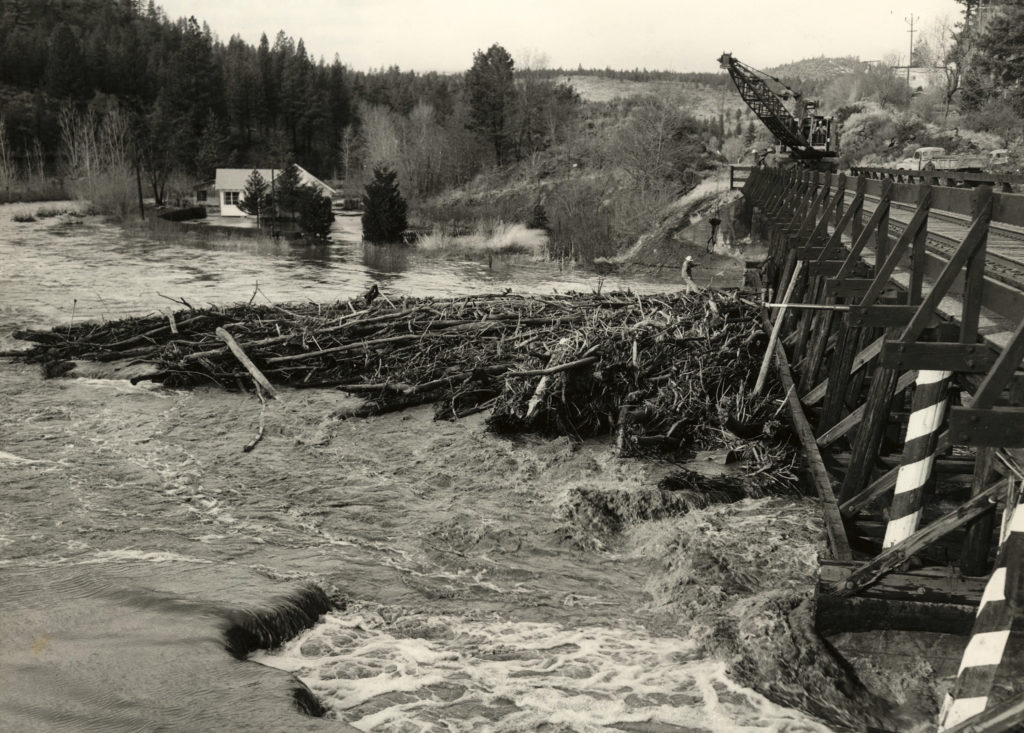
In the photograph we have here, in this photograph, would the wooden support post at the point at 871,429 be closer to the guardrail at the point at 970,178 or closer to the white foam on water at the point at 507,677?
the white foam on water at the point at 507,677

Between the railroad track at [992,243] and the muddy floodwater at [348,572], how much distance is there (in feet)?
9.86

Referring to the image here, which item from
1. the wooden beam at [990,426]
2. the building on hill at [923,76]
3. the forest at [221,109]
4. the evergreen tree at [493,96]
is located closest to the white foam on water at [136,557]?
the wooden beam at [990,426]

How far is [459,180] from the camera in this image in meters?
84.9

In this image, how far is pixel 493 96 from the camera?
87688 mm

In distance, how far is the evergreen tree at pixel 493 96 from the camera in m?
87.2

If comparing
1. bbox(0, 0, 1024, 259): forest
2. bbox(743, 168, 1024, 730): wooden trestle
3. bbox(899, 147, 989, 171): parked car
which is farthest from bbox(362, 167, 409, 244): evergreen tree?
bbox(743, 168, 1024, 730): wooden trestle

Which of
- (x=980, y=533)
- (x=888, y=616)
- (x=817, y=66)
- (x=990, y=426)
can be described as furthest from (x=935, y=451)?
(x=817, y=66)

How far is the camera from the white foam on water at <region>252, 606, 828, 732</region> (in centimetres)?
625

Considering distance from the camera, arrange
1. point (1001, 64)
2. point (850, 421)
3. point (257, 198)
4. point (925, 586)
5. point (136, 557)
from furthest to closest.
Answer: point (257, 198) → point (1001, 64) → point (136, 557) → point (850, 421) → point (925, 586)

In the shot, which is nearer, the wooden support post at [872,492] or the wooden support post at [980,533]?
the wooden support post at [980,533]

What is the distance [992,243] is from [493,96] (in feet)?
261

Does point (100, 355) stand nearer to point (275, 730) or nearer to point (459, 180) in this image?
point (275, 730)

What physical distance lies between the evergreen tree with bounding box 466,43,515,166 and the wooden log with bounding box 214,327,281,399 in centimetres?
7382

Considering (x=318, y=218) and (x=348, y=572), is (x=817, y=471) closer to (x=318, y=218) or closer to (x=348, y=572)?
(x=348, y=572)
